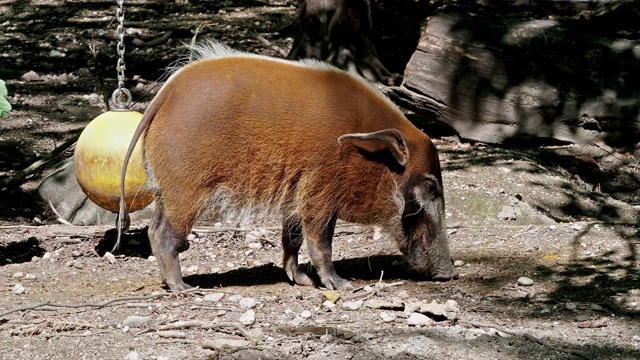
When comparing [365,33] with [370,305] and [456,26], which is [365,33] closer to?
[456,26]

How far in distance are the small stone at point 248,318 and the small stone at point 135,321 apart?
0.44 metres

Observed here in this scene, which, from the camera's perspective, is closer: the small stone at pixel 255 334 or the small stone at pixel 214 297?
the small stone at pixel 255 334

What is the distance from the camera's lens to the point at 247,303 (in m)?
4.58

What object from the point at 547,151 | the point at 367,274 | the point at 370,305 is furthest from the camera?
the point at 547,151

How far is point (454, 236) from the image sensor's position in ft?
19.6

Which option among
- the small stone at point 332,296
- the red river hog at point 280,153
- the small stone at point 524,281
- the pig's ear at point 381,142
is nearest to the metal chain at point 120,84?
the red river hog at point 280,153

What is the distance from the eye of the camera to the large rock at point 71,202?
256 inches

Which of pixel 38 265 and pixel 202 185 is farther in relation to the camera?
pixel 38 265

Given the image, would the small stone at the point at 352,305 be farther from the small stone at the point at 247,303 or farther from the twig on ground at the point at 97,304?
the twig on ground at the point at 97,304

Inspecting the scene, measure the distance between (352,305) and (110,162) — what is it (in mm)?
1632

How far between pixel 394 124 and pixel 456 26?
290 cm

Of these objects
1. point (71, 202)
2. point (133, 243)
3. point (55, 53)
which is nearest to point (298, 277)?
point (133, 243)

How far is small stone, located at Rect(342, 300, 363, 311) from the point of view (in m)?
4.58

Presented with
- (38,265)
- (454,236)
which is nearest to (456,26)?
(454,236)
